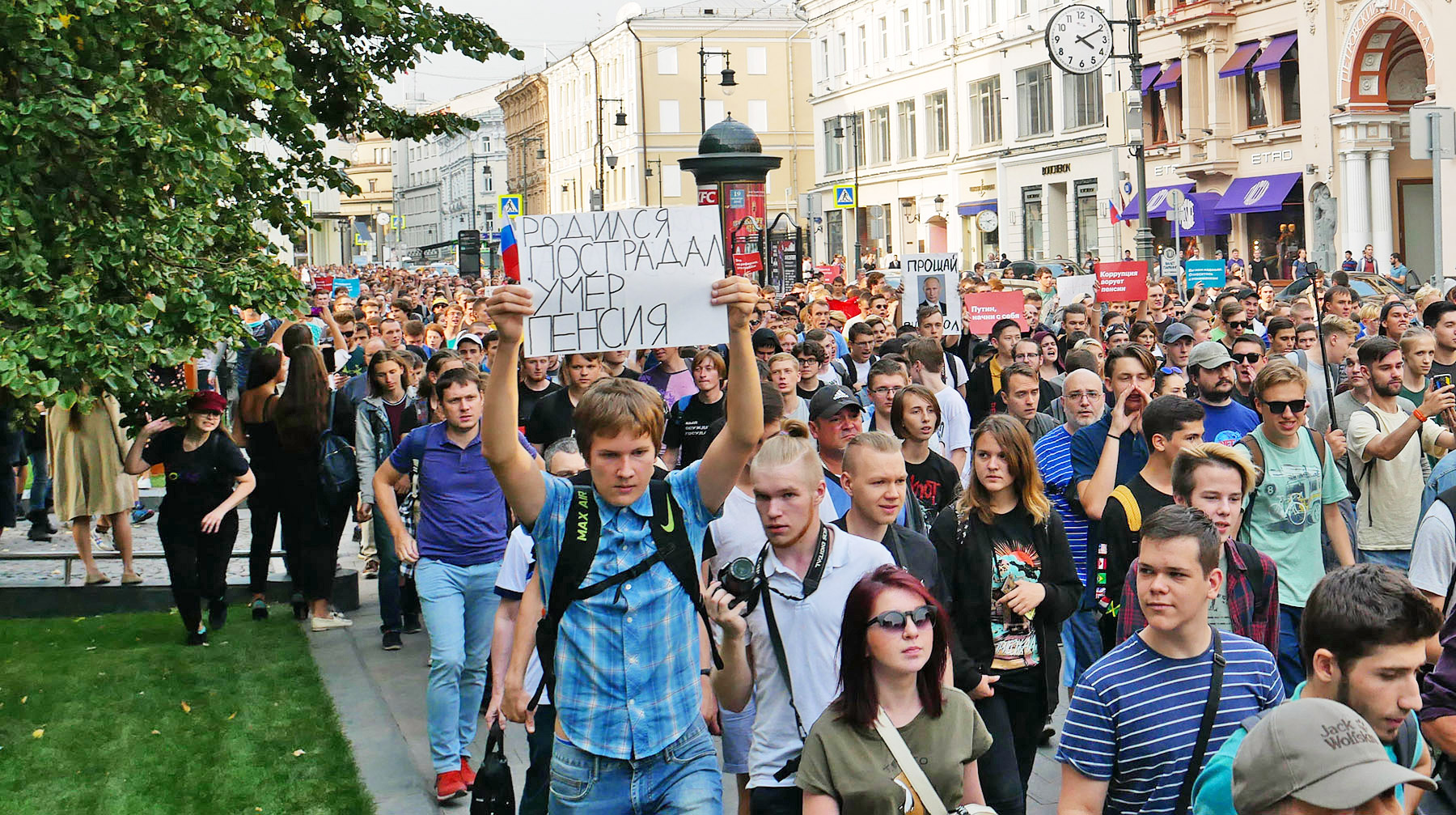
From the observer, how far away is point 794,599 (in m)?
4.54

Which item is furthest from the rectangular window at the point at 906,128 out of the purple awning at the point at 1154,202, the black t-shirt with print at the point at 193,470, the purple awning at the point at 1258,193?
the black t-shirt with print at the point at 193,470

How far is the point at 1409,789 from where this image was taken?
321cm

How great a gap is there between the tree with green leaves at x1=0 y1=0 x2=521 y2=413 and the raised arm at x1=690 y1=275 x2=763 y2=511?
3.97 m

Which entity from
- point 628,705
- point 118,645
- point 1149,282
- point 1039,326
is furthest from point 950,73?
point 628,705

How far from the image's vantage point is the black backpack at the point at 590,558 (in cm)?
435

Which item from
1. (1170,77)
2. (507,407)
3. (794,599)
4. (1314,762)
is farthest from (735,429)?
(1170,77)

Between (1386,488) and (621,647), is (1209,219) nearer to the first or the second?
(1386,488)

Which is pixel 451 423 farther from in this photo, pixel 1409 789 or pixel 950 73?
pixel 950 73

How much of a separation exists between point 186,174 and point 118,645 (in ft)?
12.3

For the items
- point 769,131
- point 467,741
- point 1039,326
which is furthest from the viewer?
point 769,131

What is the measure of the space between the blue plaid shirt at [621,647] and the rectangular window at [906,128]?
60171 mm

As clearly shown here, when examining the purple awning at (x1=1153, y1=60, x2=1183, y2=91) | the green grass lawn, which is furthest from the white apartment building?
the green grass lawn

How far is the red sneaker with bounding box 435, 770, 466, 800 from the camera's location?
273 inches

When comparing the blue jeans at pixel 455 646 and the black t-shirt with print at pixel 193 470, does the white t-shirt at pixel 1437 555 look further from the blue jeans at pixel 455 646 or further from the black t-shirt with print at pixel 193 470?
the black t-shirt with print at pixel 193 470
